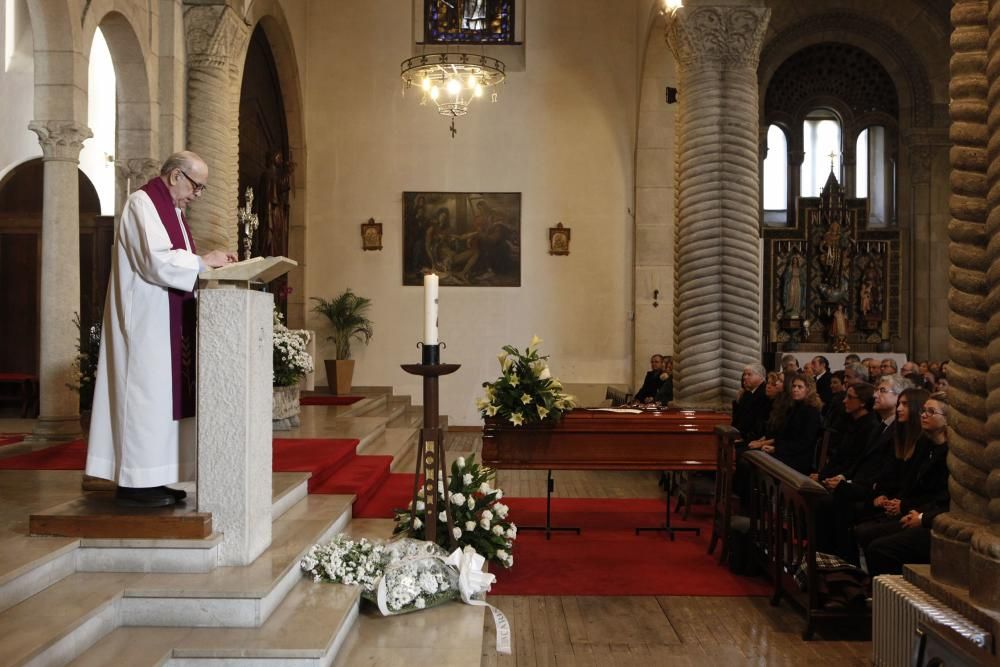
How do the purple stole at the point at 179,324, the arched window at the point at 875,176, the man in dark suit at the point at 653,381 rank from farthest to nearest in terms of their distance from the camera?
1. the arched window at the point at 875,176
2. the man in dark suit at the point at 653,381
3. the purple stole at the point at 179,324

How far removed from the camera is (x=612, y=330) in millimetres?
15125

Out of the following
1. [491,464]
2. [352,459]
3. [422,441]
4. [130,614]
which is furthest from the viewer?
[352,459]

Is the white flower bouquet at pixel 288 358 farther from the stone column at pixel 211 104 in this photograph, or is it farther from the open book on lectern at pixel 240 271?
the open book on lectern at pixel 240 271

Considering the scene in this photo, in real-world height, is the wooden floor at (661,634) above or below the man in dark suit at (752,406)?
below

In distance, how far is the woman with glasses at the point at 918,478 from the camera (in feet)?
16.7

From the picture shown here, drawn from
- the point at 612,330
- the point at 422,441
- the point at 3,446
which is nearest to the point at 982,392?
the point at 422,441

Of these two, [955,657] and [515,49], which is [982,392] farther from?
[515,49]

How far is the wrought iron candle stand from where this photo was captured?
4258 mm

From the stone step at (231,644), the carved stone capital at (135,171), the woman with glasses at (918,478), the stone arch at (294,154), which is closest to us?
the stone step at (231,644)

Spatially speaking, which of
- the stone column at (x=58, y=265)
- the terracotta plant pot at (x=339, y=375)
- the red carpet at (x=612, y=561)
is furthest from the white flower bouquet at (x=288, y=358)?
the terracotta plant pot at (x=339, y=375)

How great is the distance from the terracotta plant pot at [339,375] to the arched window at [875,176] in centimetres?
962

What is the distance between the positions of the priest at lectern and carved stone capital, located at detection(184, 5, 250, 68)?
643 cm

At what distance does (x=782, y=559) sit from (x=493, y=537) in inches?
69.7

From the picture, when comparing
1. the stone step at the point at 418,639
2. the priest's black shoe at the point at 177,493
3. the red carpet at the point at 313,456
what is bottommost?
the stone step at the point at 418,639
